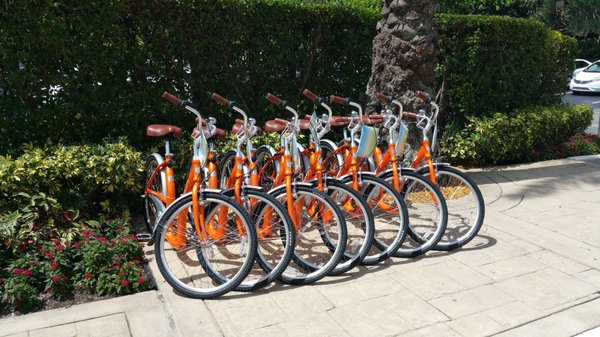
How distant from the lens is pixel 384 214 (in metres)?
4.59

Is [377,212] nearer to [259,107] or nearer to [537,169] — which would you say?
[259,107]

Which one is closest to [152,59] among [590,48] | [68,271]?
[68,271]

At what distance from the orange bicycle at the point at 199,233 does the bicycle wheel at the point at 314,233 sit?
420mm

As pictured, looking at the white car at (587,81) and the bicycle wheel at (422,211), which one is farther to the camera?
the white car at (587,81)

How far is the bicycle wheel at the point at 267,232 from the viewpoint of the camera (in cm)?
367

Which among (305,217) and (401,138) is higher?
(401,138)

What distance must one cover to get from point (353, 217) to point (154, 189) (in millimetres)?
A: 1876

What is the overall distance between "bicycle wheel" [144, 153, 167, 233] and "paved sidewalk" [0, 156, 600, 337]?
0.40 meters

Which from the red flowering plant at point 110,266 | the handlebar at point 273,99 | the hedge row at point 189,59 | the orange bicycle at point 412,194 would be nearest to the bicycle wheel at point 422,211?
the orange bicycle at point 412,194

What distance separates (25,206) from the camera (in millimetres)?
4203

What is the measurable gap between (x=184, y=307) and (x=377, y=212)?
1979mm

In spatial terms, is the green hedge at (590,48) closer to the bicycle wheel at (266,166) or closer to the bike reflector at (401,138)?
the bike reflector at (401,138)

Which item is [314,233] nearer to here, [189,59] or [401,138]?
[401,138]

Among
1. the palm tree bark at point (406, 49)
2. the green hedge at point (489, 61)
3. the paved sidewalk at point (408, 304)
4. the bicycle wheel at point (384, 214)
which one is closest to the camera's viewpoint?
the paved sidewalk at point (408, 304)
